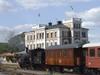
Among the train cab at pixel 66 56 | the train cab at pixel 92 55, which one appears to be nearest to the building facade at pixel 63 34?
the train cab at pixel 66 56

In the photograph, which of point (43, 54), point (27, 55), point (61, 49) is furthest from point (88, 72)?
point (27, 55)

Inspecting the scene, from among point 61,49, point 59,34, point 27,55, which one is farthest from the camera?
point 59,34

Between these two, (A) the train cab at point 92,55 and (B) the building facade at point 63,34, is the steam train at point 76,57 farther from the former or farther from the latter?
(B) the building facade at point 63,34

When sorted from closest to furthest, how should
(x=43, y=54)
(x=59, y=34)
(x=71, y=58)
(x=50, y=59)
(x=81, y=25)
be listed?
(x=71, y=58)
(x=50, y=59)
(x=43, y=54)
(x=59, y=34)
(x=81, y=25)

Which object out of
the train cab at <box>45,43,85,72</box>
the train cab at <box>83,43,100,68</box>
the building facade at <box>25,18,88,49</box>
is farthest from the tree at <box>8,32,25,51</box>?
the train cab at <box>83,43,100,68</box>

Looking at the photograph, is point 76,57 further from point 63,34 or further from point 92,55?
point 63,34

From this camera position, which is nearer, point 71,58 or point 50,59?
point 71,58

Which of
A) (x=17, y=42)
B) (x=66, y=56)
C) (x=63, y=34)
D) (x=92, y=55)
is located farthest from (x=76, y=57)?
(x=17, y=42)

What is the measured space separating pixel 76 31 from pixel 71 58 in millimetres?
53597

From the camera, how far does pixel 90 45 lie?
836 inches

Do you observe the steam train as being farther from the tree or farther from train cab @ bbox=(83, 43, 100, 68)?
the tree

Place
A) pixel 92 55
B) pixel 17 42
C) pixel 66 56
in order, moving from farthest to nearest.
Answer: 1. pixel 17 42
2. pixel 66 56
3. pixel 92 55

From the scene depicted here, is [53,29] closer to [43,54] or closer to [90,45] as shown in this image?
[43,54]

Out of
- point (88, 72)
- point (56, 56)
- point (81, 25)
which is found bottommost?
point (88, 72)
